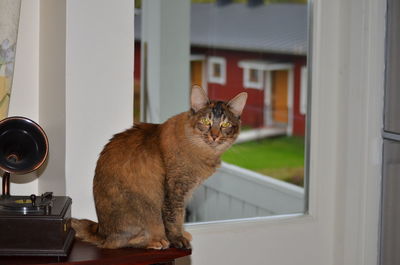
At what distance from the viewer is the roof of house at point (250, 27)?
2508 mm

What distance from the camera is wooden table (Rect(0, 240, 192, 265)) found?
155cm

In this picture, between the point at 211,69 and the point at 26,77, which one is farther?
the point at 211,69

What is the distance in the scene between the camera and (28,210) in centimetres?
159

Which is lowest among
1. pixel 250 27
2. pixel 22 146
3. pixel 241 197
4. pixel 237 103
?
pixel 241 197

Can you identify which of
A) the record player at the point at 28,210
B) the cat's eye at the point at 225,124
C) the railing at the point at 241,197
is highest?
the cat's eye at the point at 225,124

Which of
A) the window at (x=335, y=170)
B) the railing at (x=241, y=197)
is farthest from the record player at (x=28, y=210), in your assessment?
the railing at (x=241, y=197)

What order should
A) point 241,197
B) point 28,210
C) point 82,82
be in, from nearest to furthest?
point 28,210
point 82,82
point 241,197

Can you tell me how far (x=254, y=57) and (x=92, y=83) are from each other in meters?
0.88

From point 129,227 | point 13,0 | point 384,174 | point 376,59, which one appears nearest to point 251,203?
point 384,174

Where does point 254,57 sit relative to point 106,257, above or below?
above

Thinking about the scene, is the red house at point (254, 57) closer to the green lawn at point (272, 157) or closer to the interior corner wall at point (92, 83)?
the green lawn at point (272, 157)

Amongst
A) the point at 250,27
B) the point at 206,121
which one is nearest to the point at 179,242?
the point at 206,121

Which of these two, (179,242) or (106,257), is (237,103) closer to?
(179,242)

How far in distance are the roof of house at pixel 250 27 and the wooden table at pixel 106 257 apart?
1073 mm
